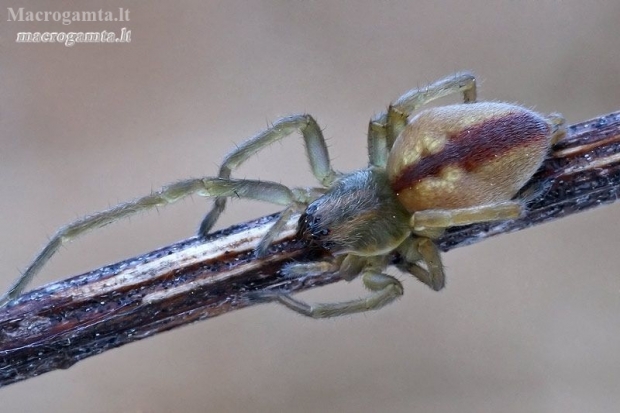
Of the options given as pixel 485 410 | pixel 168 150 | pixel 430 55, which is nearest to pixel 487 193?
pixel 485 410

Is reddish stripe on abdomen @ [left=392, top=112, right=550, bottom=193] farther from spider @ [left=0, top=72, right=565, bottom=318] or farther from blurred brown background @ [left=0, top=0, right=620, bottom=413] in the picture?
blurred brown background @ [left=0, top=0, right=620, bottom=413]

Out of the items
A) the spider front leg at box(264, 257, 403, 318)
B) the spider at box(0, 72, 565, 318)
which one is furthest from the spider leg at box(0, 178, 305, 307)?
the spider front leg at box(264, 257, 403, 318)

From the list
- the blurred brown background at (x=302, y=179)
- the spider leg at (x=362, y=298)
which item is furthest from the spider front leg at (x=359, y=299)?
the blurred brown background at (x=302, y=179)

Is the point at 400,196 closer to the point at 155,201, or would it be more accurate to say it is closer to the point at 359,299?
the point at 359,299

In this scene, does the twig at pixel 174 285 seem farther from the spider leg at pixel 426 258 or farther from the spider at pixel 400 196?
the spider leg at pixel 426 258

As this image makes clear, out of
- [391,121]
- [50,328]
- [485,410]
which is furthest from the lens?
[485,410]

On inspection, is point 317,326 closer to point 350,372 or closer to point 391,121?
point 350,372
